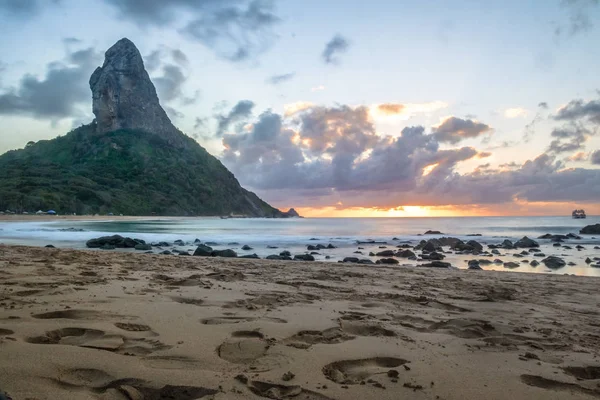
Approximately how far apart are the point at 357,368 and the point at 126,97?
13959 cm

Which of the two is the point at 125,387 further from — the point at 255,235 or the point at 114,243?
the point at 255,235

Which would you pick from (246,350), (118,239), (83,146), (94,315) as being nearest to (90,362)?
(246,350)

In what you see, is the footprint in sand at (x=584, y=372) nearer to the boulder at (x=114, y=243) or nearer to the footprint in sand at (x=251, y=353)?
the footprint in sand at (x=251, y=353)

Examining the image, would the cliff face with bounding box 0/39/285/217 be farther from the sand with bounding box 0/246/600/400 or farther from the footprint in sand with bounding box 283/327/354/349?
the footprint in sand with bounding box 283/327/354/349

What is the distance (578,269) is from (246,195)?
155257 millimetres

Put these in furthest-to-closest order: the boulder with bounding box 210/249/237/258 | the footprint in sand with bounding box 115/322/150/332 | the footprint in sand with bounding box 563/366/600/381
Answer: the boulder with bounding box 210/249/237/258 < the footprint in sand with bounding box 115/322/150/332 < the footprint in sand with bounding box 563/366/600/381

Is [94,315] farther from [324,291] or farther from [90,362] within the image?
[324,291]

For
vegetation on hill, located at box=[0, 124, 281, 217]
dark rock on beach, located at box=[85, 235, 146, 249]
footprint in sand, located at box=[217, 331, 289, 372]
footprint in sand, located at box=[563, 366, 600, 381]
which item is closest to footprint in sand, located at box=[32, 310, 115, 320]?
footprint in sand, located at box=[217, 331, 289, 372]

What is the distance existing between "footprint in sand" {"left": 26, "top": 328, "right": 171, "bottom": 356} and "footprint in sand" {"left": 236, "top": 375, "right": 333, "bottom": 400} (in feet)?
3.05

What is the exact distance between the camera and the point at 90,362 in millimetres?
2596

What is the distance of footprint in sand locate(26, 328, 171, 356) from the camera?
2.92 metres

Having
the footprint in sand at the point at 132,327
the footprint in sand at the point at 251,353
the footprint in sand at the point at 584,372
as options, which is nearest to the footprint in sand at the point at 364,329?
the footprint in sand at the point at 251,353

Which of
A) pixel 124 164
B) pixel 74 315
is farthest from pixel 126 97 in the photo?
pixel 74 315

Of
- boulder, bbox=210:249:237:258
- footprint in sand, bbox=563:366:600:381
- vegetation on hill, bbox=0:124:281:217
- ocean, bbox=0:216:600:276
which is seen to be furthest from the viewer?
vegetation on hill, bbox=0:124:281:217
